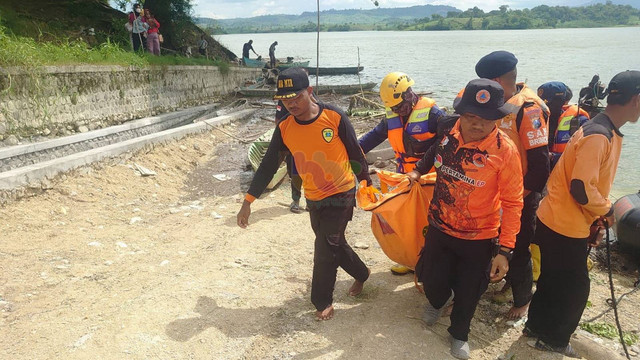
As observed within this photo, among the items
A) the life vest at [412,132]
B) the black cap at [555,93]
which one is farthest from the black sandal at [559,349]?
the black cap at [555,93]

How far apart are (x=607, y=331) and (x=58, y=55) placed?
9.50 meters

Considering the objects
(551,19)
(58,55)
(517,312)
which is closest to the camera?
(517,312)

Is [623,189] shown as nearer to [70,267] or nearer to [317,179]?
[317,179]

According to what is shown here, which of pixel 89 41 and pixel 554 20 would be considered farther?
pixel 554 20

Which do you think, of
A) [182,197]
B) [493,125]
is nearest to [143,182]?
[182,197]

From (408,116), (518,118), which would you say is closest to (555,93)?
(518,118)

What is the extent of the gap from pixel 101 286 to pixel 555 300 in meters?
3.58

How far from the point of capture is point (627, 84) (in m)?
2.39

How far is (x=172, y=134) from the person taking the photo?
9227 millimetres

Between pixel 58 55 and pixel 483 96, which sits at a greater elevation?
pixel 58 55

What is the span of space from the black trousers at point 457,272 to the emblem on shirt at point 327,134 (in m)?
0.90

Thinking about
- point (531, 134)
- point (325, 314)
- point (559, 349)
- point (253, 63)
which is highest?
point (253, 63)

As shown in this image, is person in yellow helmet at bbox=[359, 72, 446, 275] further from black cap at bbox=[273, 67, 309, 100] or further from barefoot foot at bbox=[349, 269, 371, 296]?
barefoot foot at bbox=[349, 269, 371, 296]

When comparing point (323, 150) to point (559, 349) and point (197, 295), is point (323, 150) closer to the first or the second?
point (197, 295)
